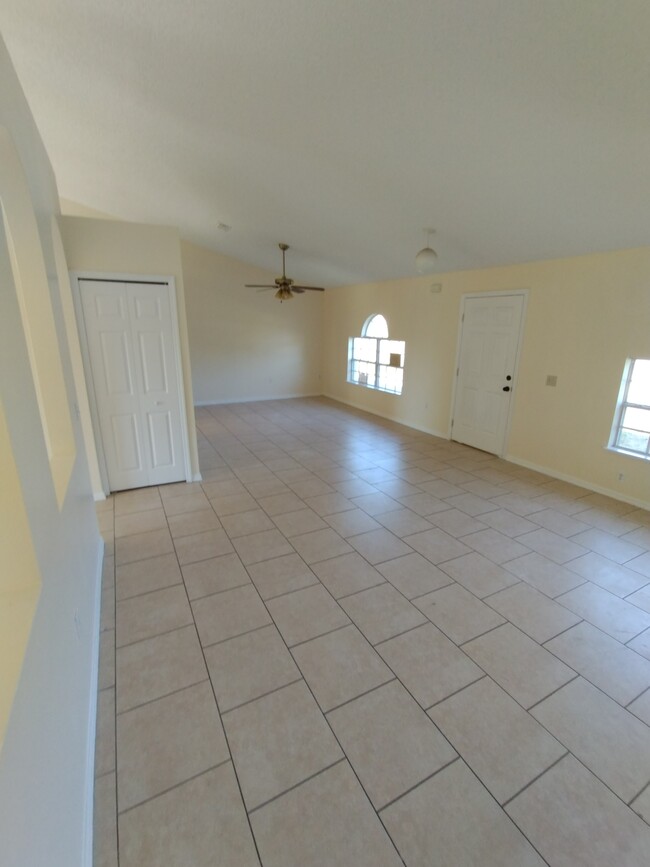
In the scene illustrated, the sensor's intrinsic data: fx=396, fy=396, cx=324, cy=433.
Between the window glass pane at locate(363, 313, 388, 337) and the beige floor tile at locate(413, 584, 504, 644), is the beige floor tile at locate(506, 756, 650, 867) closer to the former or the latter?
the beige floor tile at locate(413, 584, 504, 644)

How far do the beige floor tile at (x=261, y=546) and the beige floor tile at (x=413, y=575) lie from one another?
0.76 m

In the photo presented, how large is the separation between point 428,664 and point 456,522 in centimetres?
164

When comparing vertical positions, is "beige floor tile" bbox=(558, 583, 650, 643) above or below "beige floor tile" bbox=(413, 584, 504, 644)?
below

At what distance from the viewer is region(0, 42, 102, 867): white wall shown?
86cm

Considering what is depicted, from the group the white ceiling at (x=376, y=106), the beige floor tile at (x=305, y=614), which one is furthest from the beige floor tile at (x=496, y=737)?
the white ceiling at (x=376, y=106)

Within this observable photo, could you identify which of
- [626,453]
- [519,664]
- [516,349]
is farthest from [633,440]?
[519,664]

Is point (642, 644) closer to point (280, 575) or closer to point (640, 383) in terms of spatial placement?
point (280, 575)

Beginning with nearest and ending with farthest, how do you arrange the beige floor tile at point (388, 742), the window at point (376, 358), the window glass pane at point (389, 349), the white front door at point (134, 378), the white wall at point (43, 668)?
the white wall at point (43, 668), the beige floor tile at point (388, 742), the white front door at point (134, 378), the window glass pane at point (389, 349), the window at point (376, 358)

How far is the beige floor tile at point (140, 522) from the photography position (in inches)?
132

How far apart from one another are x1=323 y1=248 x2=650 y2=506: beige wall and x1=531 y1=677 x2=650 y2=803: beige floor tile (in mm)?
2732

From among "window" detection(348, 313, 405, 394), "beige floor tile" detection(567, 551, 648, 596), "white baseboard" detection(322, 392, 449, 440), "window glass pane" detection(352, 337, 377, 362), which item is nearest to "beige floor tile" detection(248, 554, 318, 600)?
"beige floor tile" detection(567, 551, 648, 596)

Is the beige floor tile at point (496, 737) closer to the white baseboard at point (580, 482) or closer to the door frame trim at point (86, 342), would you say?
the white baseboard at point (580, 482)

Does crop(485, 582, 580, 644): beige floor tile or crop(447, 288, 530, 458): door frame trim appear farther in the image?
crop(447, 288, 530, 458): door frame trim

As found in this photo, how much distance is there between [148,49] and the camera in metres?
2.25
